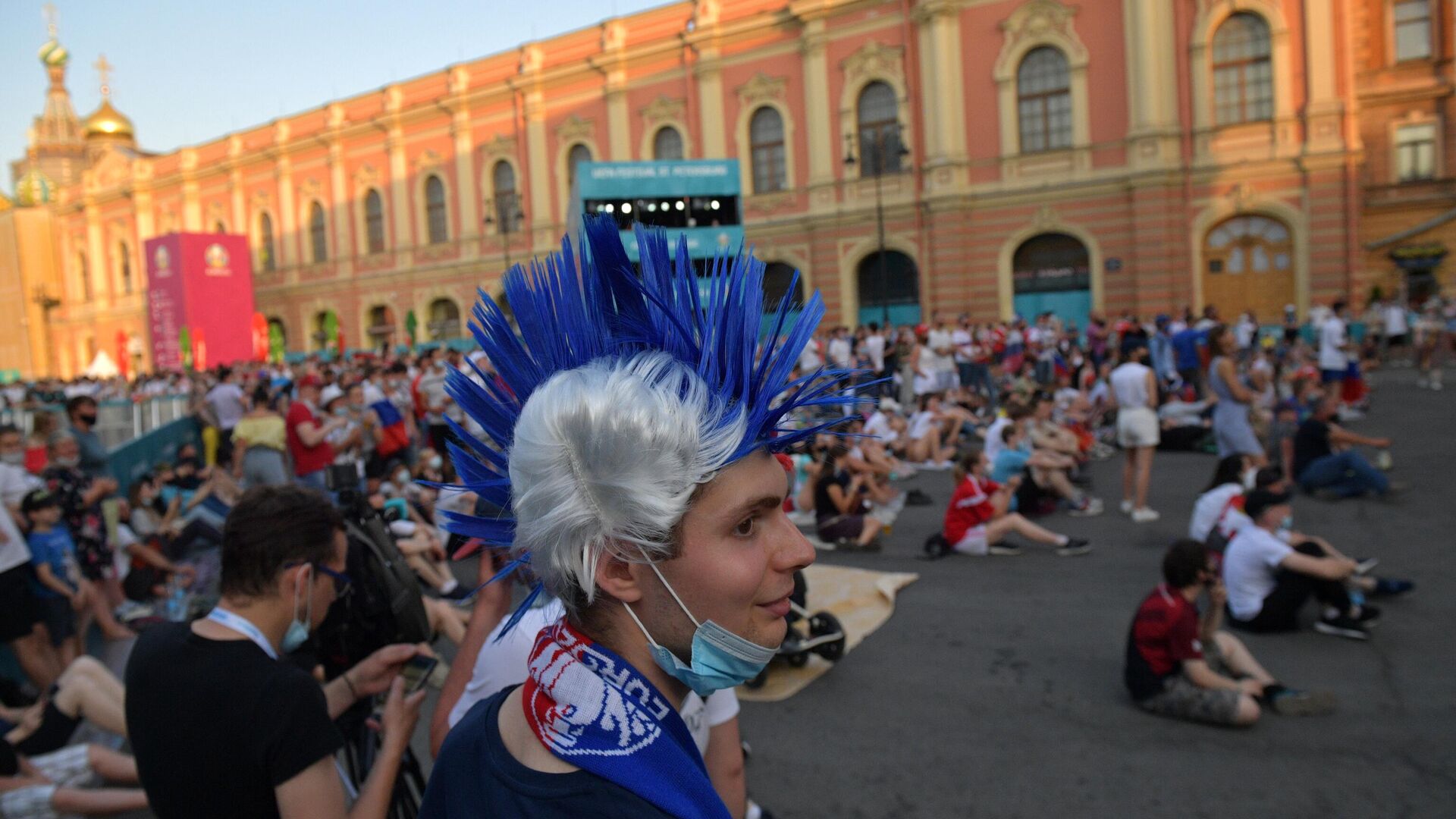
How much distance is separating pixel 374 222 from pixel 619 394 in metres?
38.2

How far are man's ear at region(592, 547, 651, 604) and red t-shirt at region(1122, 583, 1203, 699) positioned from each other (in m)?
4.31

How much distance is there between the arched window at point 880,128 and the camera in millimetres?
24969

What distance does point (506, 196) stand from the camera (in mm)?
32594

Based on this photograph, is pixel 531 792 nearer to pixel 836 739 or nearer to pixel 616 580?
pixel 616 580

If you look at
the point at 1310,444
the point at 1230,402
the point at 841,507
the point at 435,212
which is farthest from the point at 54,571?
the point at 435,212

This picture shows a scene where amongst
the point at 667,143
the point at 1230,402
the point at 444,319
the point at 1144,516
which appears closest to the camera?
the point at 1230,402

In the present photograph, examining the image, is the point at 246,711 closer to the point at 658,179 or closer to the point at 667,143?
the point at 658,179

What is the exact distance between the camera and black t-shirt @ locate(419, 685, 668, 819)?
3.65 feet

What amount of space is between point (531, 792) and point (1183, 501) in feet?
32.4

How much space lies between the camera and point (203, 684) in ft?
6.73

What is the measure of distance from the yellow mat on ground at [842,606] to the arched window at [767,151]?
21.0 m

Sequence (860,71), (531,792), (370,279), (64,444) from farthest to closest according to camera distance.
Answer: (370,279) < (860,71) < (64,444) < (531,792)

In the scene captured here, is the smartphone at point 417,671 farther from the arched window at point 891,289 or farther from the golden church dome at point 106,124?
the golden church dome at point 106,124

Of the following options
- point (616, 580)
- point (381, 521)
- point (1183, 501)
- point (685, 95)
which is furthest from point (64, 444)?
point (685, 95)
